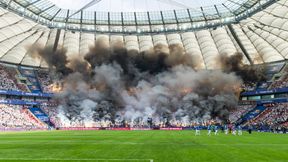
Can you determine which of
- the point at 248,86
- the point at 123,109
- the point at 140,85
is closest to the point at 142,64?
the point at 140,85

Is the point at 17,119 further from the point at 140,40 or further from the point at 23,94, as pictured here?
the point at 140,40

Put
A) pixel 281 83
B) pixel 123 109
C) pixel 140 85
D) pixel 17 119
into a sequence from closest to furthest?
pixel 17 119
pixel 281 83
pixel 123 109
pixel 140 85

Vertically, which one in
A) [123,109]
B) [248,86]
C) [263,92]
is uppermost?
[248,86]

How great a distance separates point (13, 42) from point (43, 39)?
1036 cm

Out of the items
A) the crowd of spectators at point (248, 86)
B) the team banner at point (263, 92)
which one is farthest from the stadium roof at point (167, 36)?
the team banner at point (263, 92)

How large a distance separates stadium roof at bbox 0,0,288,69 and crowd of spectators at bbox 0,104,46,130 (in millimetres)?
19272

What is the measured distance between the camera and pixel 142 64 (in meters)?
110

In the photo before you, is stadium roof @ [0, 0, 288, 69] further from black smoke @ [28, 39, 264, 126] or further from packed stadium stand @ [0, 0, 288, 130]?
black smoke @ [28, 39, 264, 126]

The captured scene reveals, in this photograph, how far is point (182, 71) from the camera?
104375 millimetres

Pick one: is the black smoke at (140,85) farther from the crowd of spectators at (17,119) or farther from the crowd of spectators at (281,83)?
the crowd of spectators at (17,119)

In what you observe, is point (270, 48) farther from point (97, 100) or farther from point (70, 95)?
point (70, 95)

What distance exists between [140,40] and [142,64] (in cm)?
950

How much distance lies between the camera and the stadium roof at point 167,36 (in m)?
93.1

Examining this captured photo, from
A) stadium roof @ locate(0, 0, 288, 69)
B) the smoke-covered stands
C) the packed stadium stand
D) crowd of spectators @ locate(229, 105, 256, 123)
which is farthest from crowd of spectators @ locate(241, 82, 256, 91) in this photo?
stadium roof @ locate(0, 0, 288, 69)
